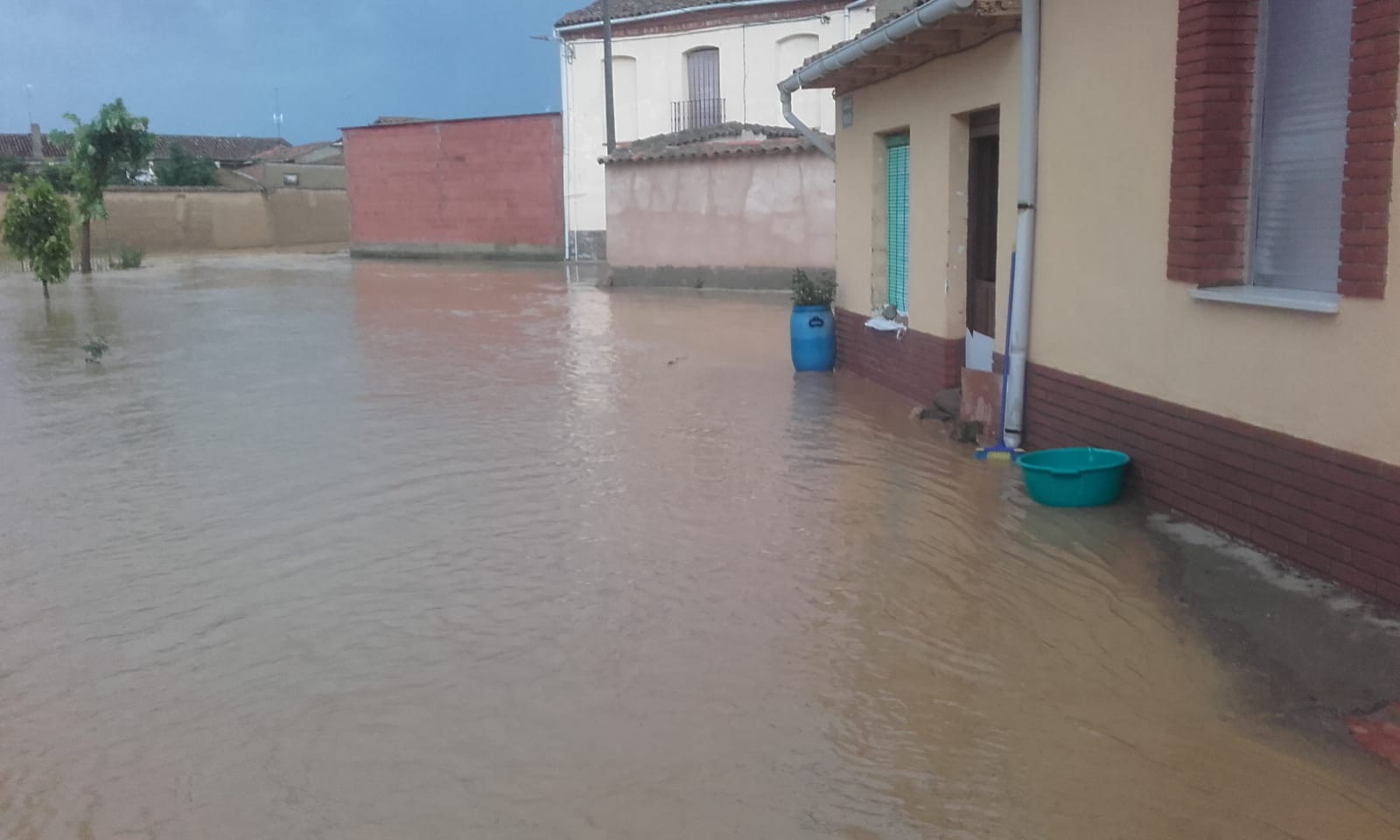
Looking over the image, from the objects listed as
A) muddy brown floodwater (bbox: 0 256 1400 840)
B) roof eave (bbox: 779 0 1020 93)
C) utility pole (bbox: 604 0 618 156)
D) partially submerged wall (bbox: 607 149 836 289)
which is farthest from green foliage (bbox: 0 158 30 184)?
roof eave (bbox: 779 0 1020 93)

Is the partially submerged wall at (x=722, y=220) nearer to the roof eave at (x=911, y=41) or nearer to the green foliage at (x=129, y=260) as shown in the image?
the roof eave at (x=911, y=41)

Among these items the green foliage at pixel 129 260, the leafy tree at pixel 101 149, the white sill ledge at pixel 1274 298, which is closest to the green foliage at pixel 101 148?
the leafy tree at pixel 101 149

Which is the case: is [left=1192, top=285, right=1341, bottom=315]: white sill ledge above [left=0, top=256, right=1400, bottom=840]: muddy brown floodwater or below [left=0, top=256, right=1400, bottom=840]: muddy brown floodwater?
above

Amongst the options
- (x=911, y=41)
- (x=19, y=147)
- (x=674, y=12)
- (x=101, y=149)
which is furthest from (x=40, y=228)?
(x=19, y=147)

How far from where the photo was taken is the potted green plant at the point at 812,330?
39.7 ft

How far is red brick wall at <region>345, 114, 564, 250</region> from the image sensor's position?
35.8 m

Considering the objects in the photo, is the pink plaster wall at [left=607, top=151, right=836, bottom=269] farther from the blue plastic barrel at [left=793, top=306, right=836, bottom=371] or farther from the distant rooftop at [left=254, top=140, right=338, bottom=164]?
the distant rooftop at [left=254, top=140, right=338, bottom=164]

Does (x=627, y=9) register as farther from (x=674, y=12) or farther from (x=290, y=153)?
(x=290, y=153)

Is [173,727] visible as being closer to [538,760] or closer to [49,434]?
[538,760]

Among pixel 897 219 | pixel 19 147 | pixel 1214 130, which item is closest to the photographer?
pixel 1214 130

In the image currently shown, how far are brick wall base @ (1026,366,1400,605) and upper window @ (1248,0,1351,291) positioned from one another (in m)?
0.79

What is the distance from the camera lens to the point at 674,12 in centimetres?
3297

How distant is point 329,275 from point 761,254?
11904 mm

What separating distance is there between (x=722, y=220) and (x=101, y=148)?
1472 centimetres
